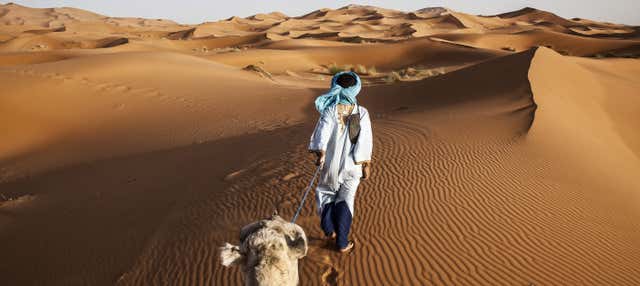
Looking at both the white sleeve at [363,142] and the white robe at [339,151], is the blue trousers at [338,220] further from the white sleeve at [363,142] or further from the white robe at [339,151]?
the white sleeve at [363,142]

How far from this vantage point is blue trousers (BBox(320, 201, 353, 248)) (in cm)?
347

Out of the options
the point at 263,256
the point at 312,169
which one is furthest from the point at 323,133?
the point at 312,169

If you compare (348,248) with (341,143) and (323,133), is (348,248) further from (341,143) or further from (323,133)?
(323,133)

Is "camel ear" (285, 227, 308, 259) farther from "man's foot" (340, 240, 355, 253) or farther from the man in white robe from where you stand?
"man's foot" (340, 240, 355, 253)

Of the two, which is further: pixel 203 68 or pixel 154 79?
pixel 203 68

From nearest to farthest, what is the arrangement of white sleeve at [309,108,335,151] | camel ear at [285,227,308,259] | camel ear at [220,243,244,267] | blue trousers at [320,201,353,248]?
camel ear at [220,243,244,267]
camel ear at [285,227,308,259]
white sleeve at [309,108,335,151]
blue trousers at [320,201,353,248]

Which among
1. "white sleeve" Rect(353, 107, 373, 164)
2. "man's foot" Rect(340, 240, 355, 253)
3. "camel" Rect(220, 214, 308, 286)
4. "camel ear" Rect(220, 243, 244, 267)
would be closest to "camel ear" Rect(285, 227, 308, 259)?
"camel" Rect(220, 214, 308, 286)

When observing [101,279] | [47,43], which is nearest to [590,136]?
[101,279]

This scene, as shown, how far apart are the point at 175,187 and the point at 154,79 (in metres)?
8.80

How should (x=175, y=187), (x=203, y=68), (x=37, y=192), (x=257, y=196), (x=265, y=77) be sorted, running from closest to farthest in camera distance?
1. (x=257, y=196)
2. (x=175, y=187)
3. (x=37, y=192)
4. (x=203, y=68)
5. (x=265, y=77)

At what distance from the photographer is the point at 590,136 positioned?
7.15 meters

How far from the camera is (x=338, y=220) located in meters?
3.49

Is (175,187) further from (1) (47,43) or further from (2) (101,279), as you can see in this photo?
(1) (47,43)

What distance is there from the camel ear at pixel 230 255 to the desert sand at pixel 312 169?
4.76 feet
